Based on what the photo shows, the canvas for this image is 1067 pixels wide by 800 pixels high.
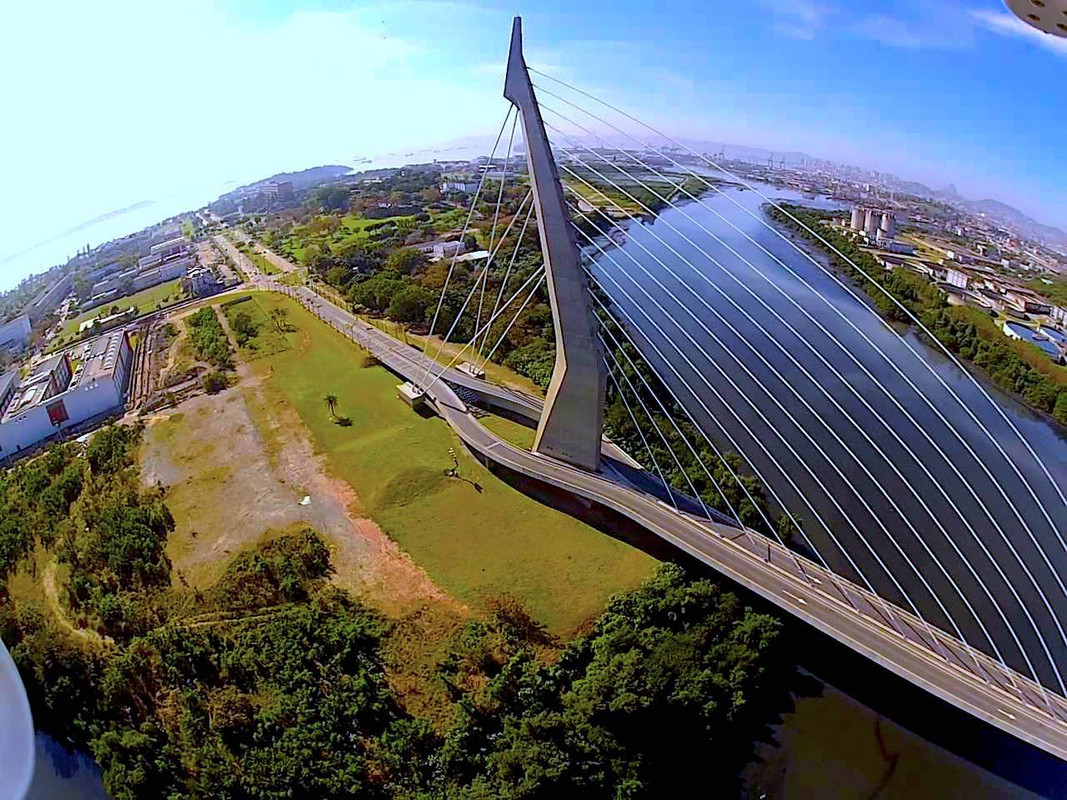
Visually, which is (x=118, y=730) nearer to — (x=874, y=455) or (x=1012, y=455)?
(x=874, y=455)

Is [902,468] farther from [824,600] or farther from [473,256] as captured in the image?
[473,256]

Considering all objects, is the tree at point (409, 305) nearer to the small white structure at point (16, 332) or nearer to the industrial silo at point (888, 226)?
the small white structure at point (16, 332)

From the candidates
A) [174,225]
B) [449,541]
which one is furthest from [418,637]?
[174,225]

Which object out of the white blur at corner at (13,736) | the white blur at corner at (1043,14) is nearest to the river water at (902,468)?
the white blur at corner at (1043,14)

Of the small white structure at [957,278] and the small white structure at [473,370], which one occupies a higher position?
the small white structure at [957,278]

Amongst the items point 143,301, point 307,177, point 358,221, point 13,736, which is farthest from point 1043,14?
point 307,177
